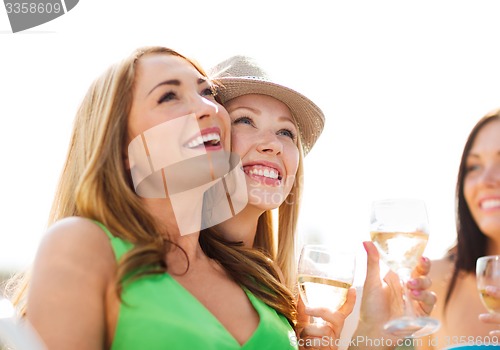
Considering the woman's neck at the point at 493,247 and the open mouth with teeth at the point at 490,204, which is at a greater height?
the open mouth with teeth at the point at 490,204

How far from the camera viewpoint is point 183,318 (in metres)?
2.72

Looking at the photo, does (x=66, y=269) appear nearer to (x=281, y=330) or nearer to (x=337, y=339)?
(x=281, y=330)

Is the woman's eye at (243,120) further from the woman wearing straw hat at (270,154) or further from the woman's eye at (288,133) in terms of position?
the woman's eye at (288,133)

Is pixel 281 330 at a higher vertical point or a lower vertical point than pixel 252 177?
lower

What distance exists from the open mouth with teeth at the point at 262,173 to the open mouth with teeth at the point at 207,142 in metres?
0.49

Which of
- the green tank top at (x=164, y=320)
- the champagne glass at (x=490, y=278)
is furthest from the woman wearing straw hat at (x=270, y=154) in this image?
the green tank top at (x=164, y=320)

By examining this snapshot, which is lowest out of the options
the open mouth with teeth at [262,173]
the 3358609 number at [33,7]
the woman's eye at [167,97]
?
the open mouth with teeth at [262,173]

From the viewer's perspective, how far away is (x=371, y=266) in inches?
138

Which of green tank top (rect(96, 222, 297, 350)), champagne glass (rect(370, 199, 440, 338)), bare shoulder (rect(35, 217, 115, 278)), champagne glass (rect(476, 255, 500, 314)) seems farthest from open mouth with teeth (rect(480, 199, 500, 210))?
bare shoulder (rect(35, 217, 115, 278))

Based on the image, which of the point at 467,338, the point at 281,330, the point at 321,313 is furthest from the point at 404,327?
the point at 467,338

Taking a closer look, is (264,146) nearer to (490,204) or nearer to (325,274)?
(325,274)

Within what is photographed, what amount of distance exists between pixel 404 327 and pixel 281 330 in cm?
61

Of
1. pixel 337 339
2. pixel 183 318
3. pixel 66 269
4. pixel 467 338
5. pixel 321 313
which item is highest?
pixel 66 269

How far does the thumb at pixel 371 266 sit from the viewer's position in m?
3.47
